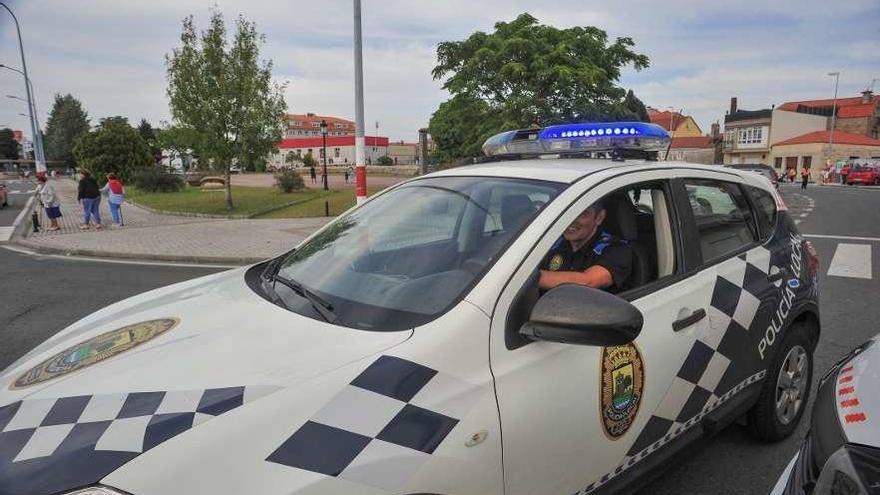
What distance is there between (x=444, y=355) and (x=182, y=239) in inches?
500

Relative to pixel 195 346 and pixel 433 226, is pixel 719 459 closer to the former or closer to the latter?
pixel 433 226

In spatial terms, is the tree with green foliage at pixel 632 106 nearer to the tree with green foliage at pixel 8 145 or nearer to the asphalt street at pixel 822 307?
the asphalt street at pixel 822 307

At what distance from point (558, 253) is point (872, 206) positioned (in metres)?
23.0

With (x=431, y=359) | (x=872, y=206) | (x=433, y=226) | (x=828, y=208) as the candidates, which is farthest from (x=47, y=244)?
(x=872, y=206)

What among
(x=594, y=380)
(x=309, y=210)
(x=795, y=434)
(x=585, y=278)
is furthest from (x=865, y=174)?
(x=594, y=380)

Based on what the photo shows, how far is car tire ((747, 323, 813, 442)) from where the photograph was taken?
2.99m

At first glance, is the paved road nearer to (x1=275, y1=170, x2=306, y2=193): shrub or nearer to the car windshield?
the car windshield

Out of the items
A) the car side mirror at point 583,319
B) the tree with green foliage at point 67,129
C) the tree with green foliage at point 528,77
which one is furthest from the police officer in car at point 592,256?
the tree with green foliage at point 67,129

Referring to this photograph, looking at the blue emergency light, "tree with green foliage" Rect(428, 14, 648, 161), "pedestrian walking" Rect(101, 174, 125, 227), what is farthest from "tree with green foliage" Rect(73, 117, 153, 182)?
the blue emergency light

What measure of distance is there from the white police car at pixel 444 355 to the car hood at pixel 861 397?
0.60m

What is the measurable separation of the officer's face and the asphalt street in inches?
43.3

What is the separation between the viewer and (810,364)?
131 inches

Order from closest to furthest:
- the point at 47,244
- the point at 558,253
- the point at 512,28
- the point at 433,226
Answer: the point at 558,253
the point at 433,226
the point at 47,244
the point at 512,28

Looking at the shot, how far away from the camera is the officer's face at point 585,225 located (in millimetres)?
2254
